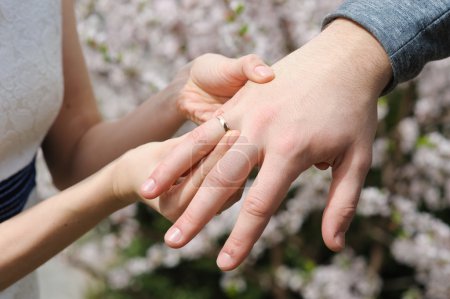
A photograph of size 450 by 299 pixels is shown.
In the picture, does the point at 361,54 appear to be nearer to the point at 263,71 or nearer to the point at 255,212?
the point at 263,71

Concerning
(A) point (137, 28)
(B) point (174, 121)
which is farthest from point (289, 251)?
(B) point (174, 121)

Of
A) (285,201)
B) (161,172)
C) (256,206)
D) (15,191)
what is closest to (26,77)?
(15,191)

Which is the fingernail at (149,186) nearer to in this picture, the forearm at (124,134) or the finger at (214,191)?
the finger at (214,191)

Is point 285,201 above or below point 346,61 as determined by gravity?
below

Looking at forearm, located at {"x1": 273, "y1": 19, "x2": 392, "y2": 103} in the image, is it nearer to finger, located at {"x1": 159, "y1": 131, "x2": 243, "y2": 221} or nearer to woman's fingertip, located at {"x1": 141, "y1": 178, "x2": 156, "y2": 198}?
finger, located at {"x1": 159, "y1": 131, "x2": 243, "y2": 221}

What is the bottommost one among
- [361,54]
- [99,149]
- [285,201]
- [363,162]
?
[285,201]

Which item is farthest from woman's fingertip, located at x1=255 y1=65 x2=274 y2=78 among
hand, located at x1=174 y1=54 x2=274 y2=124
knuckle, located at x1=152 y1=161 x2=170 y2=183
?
knuckle, located at x1=152 y1=161 x2=170 y2=183

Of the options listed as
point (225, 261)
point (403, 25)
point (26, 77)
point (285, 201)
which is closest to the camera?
point (225, 261)
